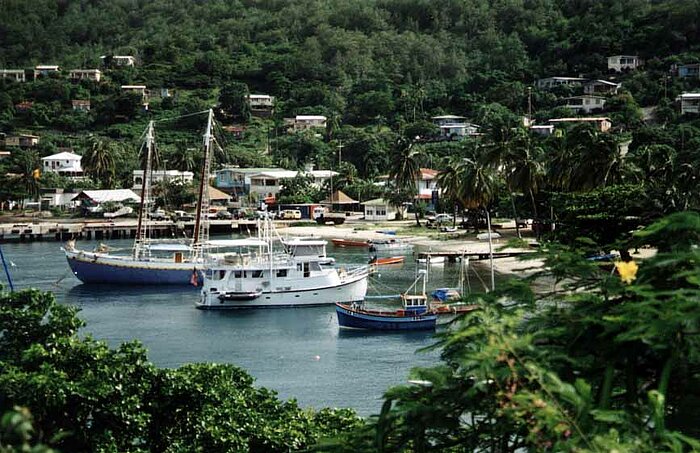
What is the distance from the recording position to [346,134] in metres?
137

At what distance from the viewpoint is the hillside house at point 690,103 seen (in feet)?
387

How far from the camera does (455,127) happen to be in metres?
135

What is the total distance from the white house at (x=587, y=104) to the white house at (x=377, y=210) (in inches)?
1668

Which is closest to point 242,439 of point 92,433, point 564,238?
point 92,433

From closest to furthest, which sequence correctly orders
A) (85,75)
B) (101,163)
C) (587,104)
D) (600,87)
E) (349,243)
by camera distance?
(349,243) < (101,163) < (587,104) < (600,87) < (85,75)

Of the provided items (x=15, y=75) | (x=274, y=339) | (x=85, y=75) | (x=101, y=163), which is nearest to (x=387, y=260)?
(x=274, y=339)

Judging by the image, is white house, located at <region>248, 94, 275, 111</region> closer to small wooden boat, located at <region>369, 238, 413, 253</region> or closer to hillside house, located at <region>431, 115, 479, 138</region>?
hillside house, located at <region>431, 115, 479, 138</region>

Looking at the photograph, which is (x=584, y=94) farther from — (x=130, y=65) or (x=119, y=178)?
(x=130, y=65)

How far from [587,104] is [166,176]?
2140 inches

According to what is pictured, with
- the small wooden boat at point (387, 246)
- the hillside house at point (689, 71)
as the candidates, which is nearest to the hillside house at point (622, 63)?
the hillside house at point (689, 71)

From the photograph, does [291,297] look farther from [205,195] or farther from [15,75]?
[15,75]

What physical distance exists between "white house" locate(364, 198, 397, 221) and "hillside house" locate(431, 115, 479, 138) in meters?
36.9

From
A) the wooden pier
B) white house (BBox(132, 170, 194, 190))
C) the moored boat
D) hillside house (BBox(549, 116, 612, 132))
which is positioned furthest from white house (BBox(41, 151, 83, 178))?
the moored boat

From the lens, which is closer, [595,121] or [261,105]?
[595,121]
